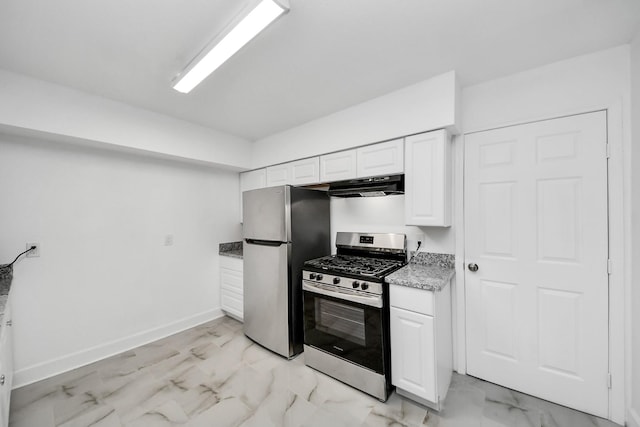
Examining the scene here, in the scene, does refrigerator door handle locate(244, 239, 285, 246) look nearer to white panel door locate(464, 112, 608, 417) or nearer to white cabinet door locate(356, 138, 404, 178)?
white cabinet door locate(356, 138, 404, 178)

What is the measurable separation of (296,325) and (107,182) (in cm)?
245

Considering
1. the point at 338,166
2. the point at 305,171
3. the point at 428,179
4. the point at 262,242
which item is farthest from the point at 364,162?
the point at 262,242

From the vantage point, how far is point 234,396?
1985 millimetres

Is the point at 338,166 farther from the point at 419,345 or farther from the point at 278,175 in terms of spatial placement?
the point at 419,345

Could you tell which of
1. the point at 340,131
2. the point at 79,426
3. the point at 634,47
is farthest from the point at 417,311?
the point at 79,426

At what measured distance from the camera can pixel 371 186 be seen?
92.8 inches

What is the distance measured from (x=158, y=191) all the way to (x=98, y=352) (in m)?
1.74

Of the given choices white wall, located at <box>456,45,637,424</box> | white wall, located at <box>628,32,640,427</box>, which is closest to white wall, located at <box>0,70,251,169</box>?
white wall, located at <box>456,45,637,424</box>

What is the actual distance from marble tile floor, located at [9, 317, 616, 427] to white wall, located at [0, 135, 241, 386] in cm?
35

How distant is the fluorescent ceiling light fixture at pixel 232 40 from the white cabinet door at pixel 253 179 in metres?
1.59

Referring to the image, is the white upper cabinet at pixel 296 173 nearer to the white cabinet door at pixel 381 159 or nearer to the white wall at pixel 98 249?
the white cabinet door at pixel 381 159

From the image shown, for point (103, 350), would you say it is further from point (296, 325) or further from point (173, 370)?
point (296, 325)

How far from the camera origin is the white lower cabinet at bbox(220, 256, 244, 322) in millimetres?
3262

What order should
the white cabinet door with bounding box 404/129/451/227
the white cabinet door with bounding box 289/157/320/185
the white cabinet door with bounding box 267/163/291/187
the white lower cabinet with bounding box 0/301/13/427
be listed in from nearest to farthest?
1. the white lower cabinet with bounding box 0/301/13/427
2. the white cabinet door with bounding box 404/129/451/227
3. the white cabinet door with bounding box 289/157/320/185
4. the white cabinet door with bounding box 267/163/291/187
